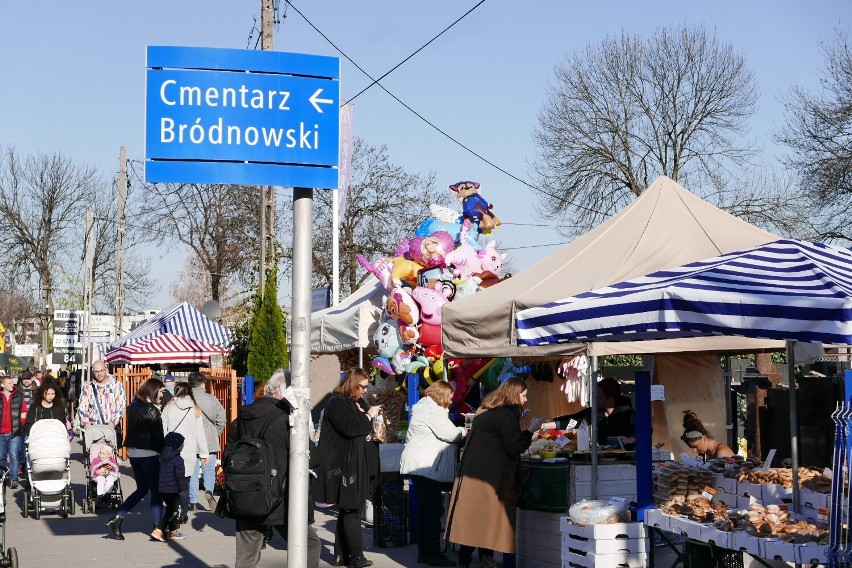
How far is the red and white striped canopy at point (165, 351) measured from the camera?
23.7 metres

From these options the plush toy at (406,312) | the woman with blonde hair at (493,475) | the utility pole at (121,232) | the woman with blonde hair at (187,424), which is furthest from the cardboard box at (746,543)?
the utility pole at (121,232)

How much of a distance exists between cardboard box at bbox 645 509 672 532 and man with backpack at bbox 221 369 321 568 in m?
2.28

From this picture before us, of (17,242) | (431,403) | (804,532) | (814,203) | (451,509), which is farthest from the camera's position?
(17,242)

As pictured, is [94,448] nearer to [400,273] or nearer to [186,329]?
[400,273]

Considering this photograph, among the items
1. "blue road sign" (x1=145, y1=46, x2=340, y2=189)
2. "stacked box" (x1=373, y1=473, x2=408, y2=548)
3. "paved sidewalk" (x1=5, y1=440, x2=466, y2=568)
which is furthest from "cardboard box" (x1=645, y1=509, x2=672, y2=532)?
"stacked box" (x1=373, y1=473, x2=408, y2=548)

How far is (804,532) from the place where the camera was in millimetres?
6453

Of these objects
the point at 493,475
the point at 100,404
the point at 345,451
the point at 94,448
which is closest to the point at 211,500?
the point at 94,448

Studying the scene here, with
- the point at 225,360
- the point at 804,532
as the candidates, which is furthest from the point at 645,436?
the point at 225,360

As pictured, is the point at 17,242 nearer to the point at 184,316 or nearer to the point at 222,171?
the point at 184,316

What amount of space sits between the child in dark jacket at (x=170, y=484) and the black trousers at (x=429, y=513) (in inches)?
118

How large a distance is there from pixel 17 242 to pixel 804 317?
57.9m

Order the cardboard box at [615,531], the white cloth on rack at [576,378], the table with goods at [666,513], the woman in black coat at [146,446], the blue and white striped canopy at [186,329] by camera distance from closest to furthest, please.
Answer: the table with goods at [666,513] < the cardboard box at [615,531] < the woman in black coat at [146,446] < the white cloth on rack at [576,378] < the blue and white striped canopy at [186,329]

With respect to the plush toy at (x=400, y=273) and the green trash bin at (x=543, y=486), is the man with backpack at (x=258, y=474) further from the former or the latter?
the plush toy at (x=400, y=273)

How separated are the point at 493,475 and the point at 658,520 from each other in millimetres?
1743
